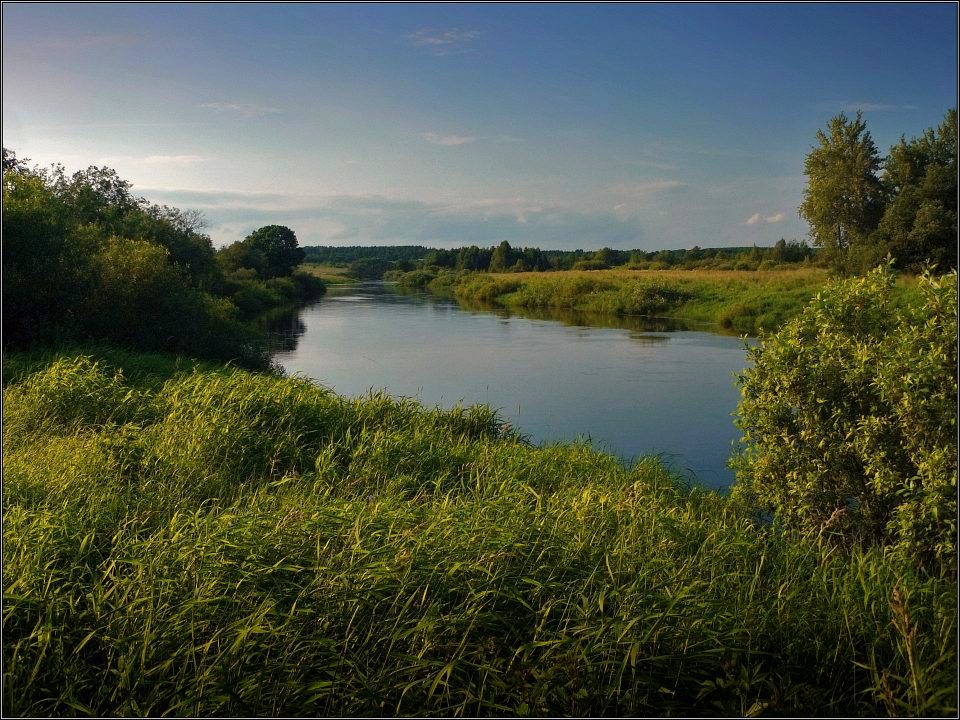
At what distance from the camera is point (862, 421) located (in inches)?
207

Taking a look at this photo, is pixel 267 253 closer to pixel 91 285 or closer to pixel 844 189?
pixel 844 189

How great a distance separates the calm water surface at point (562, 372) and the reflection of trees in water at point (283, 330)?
4 centimetres

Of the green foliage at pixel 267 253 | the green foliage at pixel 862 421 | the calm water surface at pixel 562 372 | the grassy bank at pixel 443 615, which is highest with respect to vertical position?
the green foliage at pixel 267 253

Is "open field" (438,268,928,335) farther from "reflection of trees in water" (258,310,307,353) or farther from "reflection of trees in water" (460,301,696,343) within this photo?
"reflection of trees in water" (258,310,307,353)

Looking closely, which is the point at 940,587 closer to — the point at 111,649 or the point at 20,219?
the point at 111,649

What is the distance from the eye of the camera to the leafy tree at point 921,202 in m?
24.5

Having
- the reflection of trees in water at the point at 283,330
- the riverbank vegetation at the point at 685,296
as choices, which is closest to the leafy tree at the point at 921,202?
the riverbank vegetation at the point at 685,296

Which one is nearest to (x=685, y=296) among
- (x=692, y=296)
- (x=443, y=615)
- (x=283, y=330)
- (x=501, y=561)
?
(x=692, y=296)

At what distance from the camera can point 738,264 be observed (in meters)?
47.8

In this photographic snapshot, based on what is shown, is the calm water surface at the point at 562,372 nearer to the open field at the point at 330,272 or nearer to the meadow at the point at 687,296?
the meadow at the point at 687,296

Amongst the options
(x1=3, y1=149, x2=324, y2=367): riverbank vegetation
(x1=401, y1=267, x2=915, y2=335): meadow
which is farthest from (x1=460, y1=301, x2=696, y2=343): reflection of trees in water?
(x1=3, y1=149, x2=324, y2=367): riverbank vegetation

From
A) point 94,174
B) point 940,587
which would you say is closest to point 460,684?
point 940,587

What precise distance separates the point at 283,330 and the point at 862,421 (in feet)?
75.8

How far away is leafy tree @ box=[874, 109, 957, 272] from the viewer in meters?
24.5
